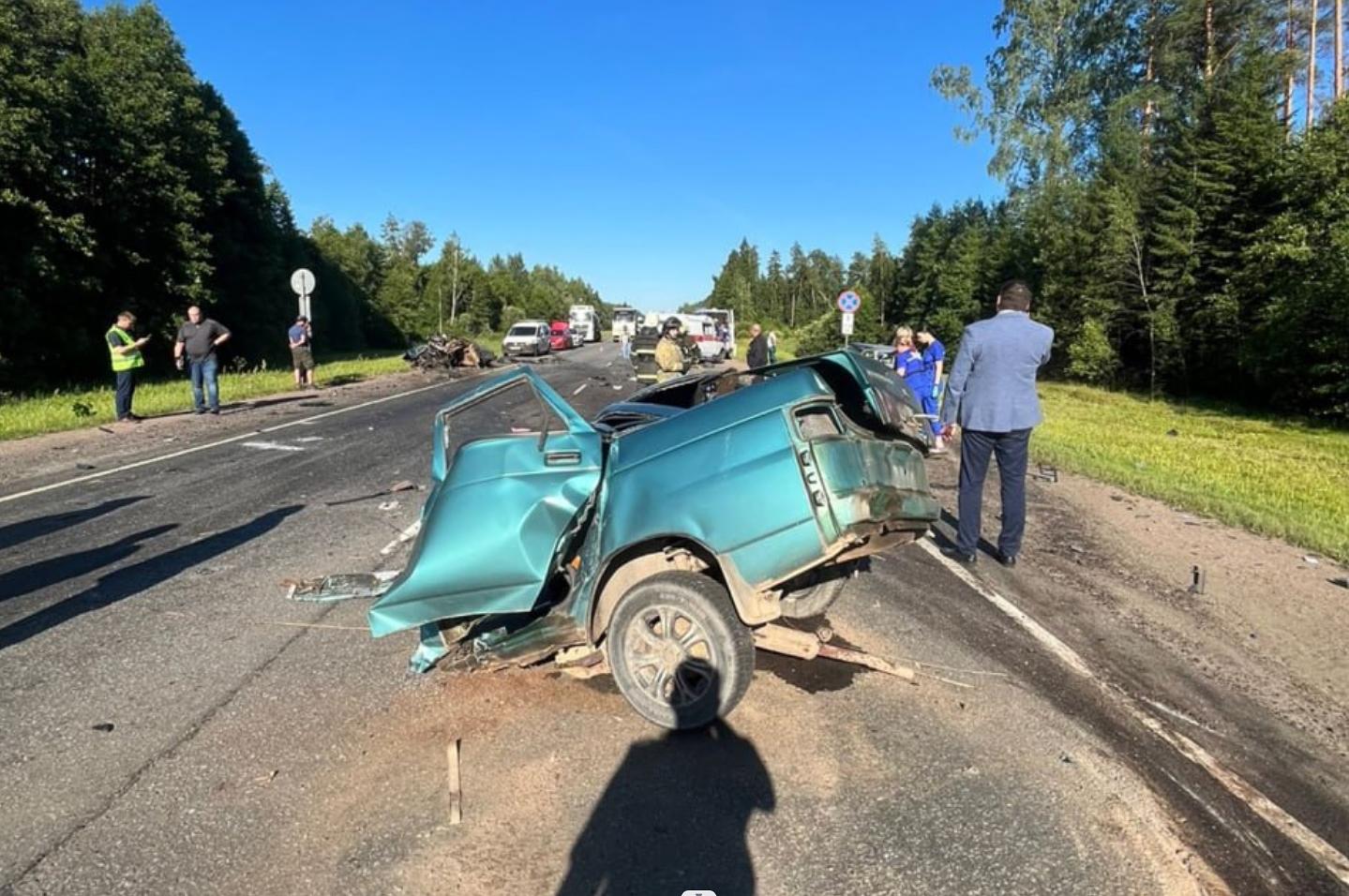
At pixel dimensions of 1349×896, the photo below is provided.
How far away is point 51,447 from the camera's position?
462 inches

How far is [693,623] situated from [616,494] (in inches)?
25.1

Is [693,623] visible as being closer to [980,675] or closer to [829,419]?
→ [829,419]

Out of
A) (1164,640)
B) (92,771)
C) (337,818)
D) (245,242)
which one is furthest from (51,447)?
(245,242)

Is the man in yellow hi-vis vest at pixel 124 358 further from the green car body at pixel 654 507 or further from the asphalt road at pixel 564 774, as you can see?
the green car body at pixel 654 507

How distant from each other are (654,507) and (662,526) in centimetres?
9

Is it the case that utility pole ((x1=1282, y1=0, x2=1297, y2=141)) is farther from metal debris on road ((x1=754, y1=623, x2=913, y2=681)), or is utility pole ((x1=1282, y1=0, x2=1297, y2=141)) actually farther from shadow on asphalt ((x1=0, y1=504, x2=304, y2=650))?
shadow on asphalt ((x1=0, y1=504, x2=304, y2=650))

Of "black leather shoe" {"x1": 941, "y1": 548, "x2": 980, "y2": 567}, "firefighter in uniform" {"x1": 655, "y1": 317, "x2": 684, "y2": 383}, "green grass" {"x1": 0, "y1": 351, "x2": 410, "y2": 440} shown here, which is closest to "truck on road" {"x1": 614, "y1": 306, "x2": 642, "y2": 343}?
"green grass" {"x1": 0, "y1": 351, "x2": 410, "y2": 440}

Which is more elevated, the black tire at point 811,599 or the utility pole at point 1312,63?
the utility pole at point 1312,63

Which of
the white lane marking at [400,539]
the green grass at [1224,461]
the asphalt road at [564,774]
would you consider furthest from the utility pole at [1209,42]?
the white lane marking at [400,539]

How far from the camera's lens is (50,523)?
7184 mm

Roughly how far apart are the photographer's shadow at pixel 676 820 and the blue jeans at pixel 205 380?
1477 cm

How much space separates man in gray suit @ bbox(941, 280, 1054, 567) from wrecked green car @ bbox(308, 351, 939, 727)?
231 cm

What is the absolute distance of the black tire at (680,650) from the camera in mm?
3297

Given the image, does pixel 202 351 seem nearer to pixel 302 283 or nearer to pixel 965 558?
pixel 302 283
